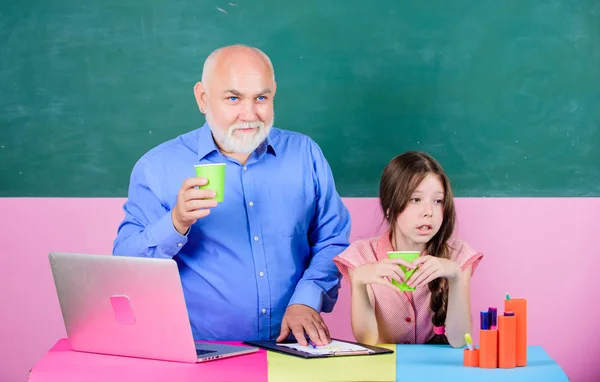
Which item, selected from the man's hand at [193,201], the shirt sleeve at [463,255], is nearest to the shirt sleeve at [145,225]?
the man's hand at [193,201]

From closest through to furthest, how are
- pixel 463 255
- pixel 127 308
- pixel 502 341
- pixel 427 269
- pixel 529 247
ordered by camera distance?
pixel 502 341, pixel 127 308, pixel 427 269, pixel 463 255, pixel 529 247

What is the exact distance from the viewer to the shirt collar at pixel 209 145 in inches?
108

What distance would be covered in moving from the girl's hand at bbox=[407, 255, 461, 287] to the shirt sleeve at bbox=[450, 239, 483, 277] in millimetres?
210

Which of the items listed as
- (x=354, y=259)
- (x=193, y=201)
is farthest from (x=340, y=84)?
(x=193, y=201)

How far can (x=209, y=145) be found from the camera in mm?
2750

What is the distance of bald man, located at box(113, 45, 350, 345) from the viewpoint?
8.66 ft

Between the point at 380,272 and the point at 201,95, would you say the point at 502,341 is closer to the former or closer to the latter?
the point at 380,272

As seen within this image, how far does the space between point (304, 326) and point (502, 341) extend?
A: 1.88 feet

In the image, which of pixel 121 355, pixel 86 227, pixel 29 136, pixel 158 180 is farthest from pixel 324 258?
pixel 29 136

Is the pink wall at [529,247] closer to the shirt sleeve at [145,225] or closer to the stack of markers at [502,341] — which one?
the shirt sleeve at [145,225]

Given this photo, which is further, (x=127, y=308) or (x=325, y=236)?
(x=325, y=236)

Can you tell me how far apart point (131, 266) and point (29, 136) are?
183cm

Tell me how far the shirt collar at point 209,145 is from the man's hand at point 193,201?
40 cm

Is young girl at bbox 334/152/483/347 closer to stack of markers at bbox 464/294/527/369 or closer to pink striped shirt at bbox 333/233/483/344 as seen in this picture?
pink striped shirt at bbox 333/233/483/344
